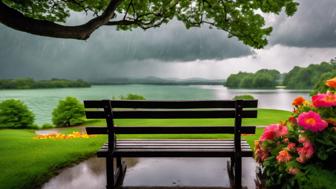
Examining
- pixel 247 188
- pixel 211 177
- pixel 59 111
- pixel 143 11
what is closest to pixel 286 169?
pixel 247 188

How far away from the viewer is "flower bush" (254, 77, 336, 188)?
2.12 m

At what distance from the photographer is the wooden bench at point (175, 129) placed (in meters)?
3.58

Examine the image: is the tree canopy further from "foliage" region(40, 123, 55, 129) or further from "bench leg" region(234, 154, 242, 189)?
"foliage" region(40, 123, 55, 129)

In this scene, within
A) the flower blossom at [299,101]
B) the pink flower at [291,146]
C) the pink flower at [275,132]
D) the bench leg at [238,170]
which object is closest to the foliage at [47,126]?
the bench leg at [238,170]

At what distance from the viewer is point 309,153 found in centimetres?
219

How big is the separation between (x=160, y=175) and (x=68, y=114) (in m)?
11.9

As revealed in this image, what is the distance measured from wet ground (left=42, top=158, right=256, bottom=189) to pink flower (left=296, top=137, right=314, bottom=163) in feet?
5.79

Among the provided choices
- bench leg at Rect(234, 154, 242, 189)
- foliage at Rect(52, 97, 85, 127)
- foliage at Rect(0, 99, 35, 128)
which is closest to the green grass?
bench leg at Rect(234, 154, 242, 189)

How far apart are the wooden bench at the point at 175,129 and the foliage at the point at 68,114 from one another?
38.8 ft

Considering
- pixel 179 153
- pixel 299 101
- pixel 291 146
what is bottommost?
pixel 179 153

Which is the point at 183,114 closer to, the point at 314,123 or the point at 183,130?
the point at 183,130

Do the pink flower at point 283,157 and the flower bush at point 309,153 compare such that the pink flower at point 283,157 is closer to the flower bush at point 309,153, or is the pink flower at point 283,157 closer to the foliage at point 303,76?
the flower bush at point 309,153

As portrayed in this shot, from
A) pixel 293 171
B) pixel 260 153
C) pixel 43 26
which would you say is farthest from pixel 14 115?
pixel 293 171

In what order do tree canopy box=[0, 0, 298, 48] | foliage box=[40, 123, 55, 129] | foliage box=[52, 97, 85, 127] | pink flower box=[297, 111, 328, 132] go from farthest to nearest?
1. foliage box=[40, 123, 55, 129]
2. foliage box=[52, 97, 85, 127]
3. tree canopy box=[0, 0, 298, 48]
4. pink flower box=[297, 111, 328, 132]
